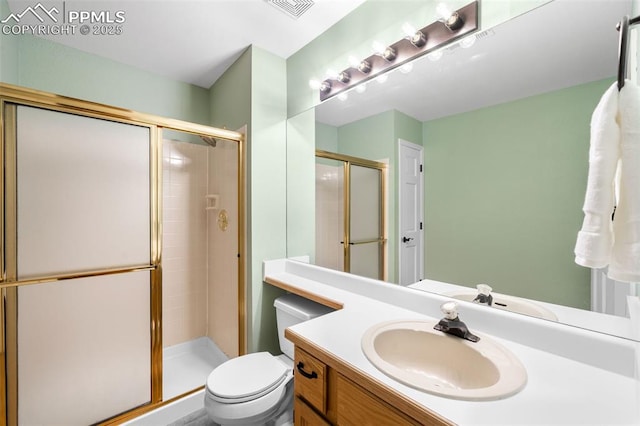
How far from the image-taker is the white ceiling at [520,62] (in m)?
0.82

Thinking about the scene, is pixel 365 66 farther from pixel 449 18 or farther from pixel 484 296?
pixel 484 296

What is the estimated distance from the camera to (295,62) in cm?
192

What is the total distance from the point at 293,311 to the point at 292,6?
1.80 m

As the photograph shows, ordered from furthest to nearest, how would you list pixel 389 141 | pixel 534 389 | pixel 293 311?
pixel 293 311 → pixel 389 141 → pixel 534 389

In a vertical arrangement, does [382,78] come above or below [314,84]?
below

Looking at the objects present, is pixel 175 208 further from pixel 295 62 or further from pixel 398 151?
pixel 398 151

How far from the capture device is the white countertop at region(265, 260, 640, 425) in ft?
1.87

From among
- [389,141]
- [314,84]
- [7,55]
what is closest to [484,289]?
[389,141]

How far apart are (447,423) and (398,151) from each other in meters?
1.15

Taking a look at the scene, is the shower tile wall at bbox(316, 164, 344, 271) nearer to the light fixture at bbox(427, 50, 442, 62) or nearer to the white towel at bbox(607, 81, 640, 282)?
the light fixture at bbox(427, 50, 442, 62)

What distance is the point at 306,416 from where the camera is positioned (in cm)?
93

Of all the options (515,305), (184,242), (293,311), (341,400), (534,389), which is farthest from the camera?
(184,242)

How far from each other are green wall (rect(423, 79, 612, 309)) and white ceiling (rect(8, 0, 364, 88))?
1.09 meters

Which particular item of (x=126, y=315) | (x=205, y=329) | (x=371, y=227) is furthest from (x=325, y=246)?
(x=205, y=329)
